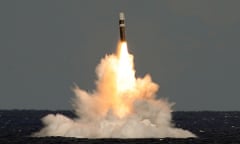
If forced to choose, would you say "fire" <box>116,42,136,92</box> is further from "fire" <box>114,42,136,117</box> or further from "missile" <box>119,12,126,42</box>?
"missile" <box>119,12,126,42</box>

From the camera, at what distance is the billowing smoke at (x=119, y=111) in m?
112

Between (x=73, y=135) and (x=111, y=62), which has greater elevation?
(x=111, y=62)

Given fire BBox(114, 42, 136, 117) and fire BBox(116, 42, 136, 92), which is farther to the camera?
fire BBox(116, 42, 136, 92)

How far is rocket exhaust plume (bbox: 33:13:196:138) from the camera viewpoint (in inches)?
4402

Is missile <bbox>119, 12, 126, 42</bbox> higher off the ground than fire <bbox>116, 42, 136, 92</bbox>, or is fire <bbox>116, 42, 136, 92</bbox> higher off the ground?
missile <bbox>119, 12, 126, 42</bbox>

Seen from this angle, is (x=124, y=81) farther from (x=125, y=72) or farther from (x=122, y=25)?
(x=122, y=25)

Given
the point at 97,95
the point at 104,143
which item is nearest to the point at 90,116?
the point at 97,95

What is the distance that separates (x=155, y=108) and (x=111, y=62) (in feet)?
27.0

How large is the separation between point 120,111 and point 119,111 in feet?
0.37

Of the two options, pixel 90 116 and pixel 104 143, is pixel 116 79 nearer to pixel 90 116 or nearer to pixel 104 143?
pixel 90 116

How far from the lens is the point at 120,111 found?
115m

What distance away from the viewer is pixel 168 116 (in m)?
117

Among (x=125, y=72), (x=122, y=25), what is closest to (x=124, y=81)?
(x=125, y=72)

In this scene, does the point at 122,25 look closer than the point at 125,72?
Yes
